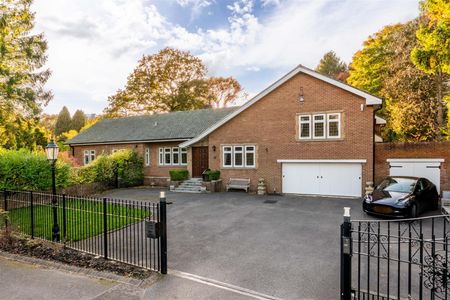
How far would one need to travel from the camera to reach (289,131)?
1569 centimetres

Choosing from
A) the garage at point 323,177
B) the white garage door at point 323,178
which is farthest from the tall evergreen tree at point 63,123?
the white garage door at point 323,178

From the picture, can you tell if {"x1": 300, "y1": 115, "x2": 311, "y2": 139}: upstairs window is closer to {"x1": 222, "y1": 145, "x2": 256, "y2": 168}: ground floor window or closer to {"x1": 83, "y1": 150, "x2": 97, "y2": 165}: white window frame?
{"x1": 222, "y1": 145, "x2": 256, "y2": 168}: ground floor window

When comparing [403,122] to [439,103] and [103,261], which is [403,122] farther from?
[103,261]

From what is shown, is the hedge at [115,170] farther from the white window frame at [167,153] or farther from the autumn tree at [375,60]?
the autumn tree at [375,60]

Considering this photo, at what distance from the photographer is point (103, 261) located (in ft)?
20.5

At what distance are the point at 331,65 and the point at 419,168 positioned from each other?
1709 inches

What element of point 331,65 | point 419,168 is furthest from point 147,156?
point 331,65

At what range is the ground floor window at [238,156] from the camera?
1688 centimetres

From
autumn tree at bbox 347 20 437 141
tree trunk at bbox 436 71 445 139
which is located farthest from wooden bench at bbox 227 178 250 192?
tree trunk at bbox 436 71 445 139

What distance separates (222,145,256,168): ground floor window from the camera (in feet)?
55.4

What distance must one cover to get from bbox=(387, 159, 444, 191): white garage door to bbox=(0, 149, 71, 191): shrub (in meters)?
18.1

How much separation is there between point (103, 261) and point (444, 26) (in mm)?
13801

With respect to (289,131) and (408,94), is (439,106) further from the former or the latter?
(289,131)

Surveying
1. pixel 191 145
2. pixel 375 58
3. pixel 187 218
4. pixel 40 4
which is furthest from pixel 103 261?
pixel 375 58
